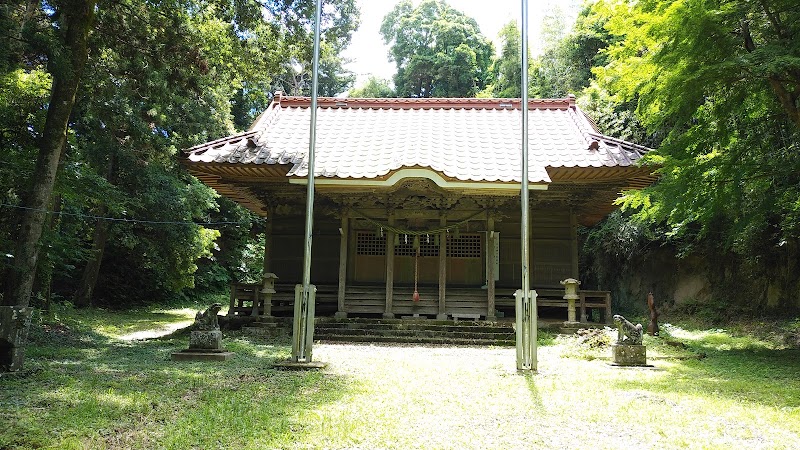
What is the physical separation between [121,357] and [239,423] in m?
4.62

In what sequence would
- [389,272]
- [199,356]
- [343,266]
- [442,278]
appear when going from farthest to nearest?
[343,266], [389,272], [442,278], [199,356]

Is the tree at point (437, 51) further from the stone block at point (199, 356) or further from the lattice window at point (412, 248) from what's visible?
the stone block at point (199, 356)

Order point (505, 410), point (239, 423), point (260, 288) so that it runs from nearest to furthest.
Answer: point (239, 423) → point (505, 410) → point (260, 288)

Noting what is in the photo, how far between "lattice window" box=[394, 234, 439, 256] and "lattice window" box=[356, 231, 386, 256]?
0.37m

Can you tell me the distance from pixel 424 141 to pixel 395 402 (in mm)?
9363

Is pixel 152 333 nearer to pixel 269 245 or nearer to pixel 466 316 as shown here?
pixel 269 245

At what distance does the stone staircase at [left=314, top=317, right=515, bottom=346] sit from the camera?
10.5 meters

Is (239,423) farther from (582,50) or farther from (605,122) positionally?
(582,50)

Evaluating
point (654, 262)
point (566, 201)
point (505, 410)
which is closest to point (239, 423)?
point (505, 410)

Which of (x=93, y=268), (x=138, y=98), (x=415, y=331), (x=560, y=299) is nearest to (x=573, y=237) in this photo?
(x=560, y=299)

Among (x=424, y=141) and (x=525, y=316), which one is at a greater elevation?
(x=424, y=141)

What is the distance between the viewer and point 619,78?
900 centimetres

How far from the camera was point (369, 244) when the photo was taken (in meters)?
13.5

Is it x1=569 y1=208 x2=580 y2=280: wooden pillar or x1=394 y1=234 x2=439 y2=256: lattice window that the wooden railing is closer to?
x1=569 y1=208 x2=580 y2=280: wooden pillar
